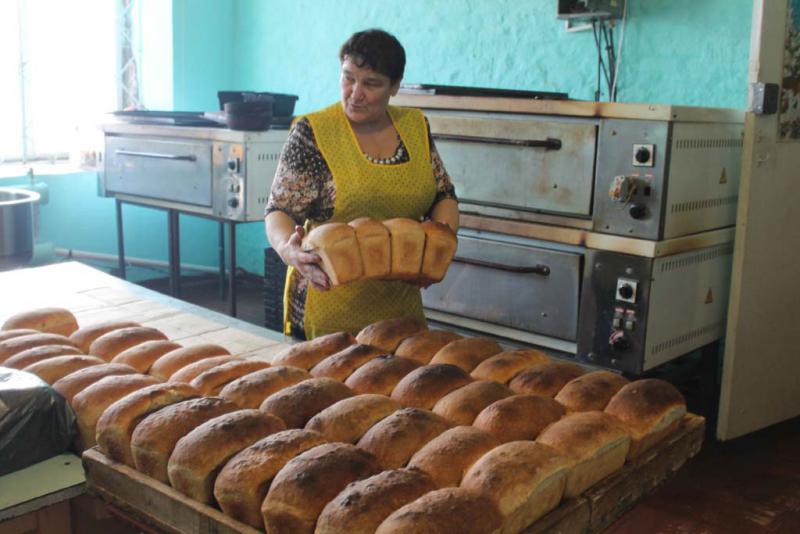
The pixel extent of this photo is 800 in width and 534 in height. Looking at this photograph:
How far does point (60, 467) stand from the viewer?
1.49 metres

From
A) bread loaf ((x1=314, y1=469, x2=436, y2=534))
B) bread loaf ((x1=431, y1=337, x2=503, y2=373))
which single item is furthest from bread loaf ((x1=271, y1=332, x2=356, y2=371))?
bread loaf ((x1=314, y1=469, x2=436, y2=534))

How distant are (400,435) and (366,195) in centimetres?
112

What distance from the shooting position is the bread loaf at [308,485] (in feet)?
3.61

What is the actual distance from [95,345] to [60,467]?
37cm

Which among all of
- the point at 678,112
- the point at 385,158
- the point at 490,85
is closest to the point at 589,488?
the point at 385,158

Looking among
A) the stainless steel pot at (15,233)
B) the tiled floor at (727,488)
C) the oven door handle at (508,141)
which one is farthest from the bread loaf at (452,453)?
the stainless steel pot at (15,233)

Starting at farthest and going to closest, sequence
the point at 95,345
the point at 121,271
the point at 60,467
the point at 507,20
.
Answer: the point at 121,271 → the point at 507,20 → the point at 95,345 → the point at 60,467

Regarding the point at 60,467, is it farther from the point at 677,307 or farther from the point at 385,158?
the point at 677,307

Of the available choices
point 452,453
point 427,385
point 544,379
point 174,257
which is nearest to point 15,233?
point 174,257

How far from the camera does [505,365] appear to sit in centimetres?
160

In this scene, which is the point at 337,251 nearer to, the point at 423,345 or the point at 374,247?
the point at 374,247

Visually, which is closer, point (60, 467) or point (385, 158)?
point (60, 467)

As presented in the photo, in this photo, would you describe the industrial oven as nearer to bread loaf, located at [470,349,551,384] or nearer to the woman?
the woman

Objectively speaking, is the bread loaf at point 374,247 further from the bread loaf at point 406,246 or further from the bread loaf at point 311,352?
the bread loaf at point 311,352
